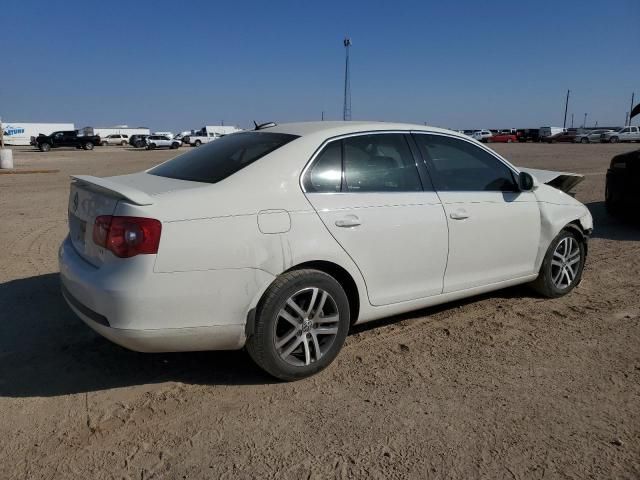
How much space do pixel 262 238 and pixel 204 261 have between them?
13.9 inches

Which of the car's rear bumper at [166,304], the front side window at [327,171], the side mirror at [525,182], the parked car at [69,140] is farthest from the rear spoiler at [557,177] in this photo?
the parked car at [69,140]

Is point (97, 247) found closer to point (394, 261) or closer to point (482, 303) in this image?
point (394, 261)

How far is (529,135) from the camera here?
2534 inches

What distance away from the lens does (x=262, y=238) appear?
3.07m

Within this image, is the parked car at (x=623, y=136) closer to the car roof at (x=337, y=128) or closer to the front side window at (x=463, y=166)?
the front side window at (x=463, y=166)

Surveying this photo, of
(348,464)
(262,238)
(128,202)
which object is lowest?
(348,464)

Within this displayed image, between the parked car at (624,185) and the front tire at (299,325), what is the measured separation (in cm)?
638

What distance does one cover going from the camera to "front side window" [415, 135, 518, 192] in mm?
4035

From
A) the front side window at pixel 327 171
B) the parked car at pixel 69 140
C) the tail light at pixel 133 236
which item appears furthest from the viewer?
the parked car at pixel 69 140

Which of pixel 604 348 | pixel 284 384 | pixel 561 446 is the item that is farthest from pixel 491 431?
pixel 604 348

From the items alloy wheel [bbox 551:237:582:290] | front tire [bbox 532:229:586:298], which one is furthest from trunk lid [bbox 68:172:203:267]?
alloy wheel [bbox 551:237:582:290]

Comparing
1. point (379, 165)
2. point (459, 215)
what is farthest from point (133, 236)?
point (459, 215)

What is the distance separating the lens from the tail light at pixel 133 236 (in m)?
2.83

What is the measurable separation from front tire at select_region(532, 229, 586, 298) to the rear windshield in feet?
8.57
